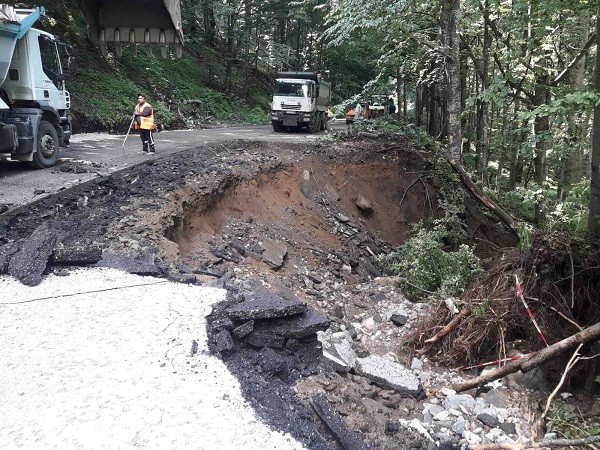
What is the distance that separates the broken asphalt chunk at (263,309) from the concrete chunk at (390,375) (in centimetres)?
102

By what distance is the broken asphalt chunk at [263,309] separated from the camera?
4.66m

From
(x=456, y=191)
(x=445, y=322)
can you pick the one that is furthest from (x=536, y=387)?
(x=456, y=191)

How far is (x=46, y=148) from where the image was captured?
1160cm

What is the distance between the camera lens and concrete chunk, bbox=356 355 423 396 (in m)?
4.96

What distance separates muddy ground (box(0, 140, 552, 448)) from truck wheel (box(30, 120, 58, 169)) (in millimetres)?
2420

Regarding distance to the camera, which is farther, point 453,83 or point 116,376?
point 453,83

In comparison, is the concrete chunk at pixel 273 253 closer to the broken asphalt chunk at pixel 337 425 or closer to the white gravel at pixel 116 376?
the white gravel at pixel 116 376

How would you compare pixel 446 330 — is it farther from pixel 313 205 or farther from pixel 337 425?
pixel 313 205

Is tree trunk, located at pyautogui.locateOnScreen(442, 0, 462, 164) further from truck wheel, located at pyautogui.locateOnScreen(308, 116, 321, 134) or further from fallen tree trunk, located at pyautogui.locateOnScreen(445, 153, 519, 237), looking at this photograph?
truck wheel, located at pyautogui.locateOnScreen(308, 116, 321, 134)

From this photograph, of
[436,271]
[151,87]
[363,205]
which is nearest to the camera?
[436,271]

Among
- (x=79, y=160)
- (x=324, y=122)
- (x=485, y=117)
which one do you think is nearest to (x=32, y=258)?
(x=79, y=160)

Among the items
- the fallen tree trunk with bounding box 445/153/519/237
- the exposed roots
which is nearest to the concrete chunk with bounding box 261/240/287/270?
the exposed roots

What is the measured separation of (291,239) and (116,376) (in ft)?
23.5

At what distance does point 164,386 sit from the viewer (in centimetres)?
386
